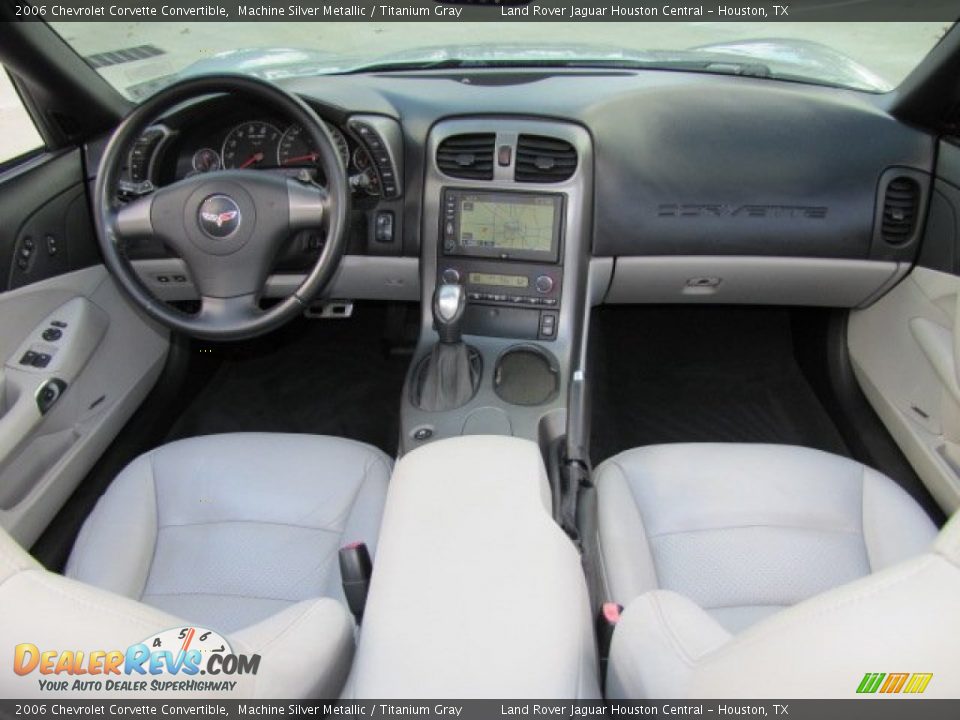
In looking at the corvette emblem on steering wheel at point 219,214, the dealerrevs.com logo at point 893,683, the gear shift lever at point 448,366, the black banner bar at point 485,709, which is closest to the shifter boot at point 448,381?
the gear shift lever at point 448,366

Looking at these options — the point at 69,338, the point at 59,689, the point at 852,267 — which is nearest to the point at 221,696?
the point at 59,689

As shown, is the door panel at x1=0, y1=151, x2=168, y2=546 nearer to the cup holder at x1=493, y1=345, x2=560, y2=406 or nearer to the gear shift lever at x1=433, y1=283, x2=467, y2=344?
the gear shift lever at x1=433, y1=283, x2=467, y2=344

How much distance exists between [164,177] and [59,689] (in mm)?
1619

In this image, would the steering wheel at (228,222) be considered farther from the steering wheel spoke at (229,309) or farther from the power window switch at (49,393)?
the power window switch at (49,393)

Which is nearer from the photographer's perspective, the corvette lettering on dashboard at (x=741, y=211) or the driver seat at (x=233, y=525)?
the driver seat at (x=233, y=525)

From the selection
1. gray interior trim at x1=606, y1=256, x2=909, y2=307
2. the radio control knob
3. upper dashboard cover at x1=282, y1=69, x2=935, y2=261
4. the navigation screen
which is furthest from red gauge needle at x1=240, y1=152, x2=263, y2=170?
gray interior trim at x1=606, y1=256, x2=909, y2=307

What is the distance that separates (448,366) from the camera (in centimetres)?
198

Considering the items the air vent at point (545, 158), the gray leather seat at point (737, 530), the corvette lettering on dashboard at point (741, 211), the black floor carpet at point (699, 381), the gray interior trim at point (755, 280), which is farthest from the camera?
the black floor carpet at point (699, 381)

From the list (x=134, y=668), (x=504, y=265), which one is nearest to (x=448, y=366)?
(x=504, y=265)

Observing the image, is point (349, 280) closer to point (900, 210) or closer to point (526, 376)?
point (526, 376)

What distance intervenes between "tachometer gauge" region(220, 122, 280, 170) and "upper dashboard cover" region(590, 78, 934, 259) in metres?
0.88

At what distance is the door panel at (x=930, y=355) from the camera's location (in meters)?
1.92

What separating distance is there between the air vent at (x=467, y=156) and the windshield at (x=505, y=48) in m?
0.35

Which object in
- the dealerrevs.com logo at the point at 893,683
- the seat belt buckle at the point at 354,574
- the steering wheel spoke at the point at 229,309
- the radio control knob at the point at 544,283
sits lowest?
the seat belt buckle at the point at 354,574
